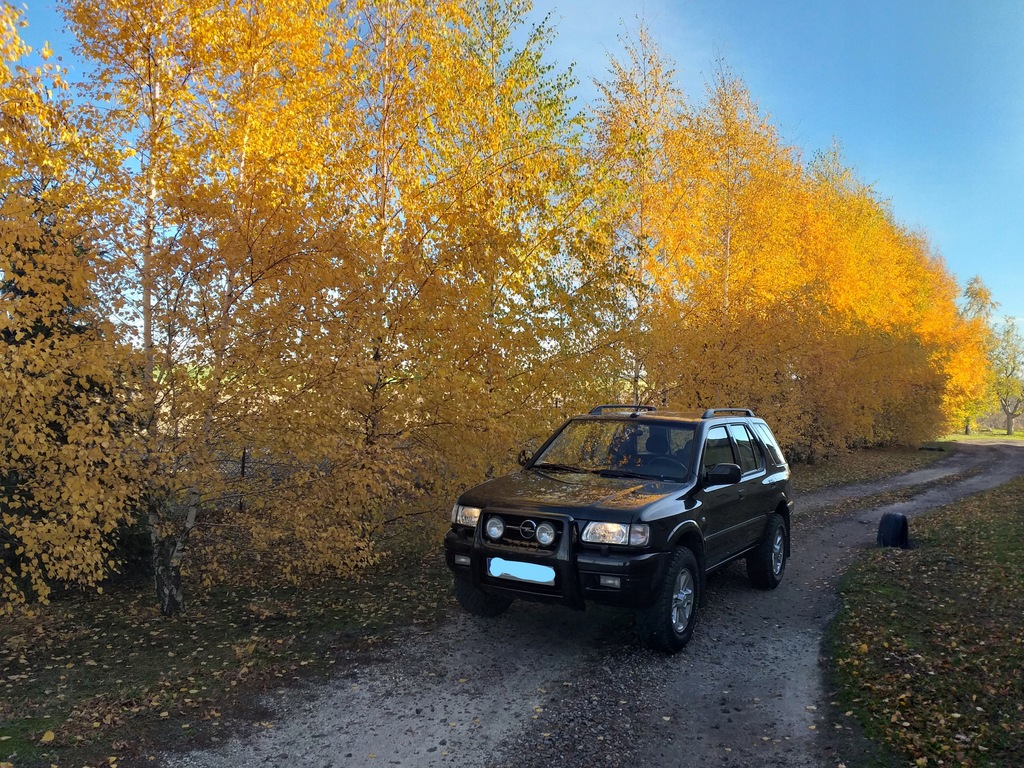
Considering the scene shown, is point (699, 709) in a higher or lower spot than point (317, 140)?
lower

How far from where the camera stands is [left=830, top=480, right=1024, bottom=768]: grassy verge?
3.88 metres

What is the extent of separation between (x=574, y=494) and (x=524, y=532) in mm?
516

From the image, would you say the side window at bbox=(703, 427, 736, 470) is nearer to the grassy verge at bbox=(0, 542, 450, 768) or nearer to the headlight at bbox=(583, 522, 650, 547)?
the headlight at bbox=(583, 522, 650, 547)

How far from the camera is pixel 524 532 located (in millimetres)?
5094

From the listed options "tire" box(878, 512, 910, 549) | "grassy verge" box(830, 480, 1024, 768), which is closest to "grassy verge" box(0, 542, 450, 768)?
"grassy verge" box(830, 480, 1024, 768)

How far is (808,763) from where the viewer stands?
3.66m

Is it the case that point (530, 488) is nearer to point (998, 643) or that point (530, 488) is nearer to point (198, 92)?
point (998, 643)

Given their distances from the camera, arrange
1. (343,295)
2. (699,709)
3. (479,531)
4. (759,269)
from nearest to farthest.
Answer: (699,709)
(479,531)
(343,295)
(759,269)

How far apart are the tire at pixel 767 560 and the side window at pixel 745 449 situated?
65 centimetres

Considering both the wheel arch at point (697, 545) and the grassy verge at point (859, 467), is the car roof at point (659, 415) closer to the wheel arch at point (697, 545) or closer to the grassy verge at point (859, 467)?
the wheel arch at point (697, 545)

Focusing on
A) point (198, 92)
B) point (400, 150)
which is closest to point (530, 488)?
point (400, 150)

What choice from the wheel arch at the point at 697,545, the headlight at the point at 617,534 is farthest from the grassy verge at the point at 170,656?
the wheel arch at the point at 697,545

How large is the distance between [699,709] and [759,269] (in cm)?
1483

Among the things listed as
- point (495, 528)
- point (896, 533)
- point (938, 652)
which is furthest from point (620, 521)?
point (896, 533)
